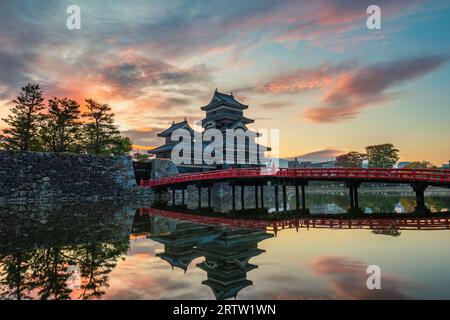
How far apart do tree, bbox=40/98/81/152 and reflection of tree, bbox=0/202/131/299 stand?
21.2 m

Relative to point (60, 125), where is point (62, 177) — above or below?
below

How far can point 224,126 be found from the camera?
4016 cm

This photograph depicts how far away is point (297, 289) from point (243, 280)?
0.97 metres

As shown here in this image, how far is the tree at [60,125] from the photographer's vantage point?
2916cm

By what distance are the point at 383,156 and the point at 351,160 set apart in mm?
7721

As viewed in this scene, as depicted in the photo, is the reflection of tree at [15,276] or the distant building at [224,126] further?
the distant building at [224,126]

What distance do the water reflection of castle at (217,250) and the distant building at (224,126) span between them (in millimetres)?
27612

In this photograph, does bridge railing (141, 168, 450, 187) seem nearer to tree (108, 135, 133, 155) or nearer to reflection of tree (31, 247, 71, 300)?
tree (108, 135, 133, 155)

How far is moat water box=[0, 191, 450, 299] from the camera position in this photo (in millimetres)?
4504

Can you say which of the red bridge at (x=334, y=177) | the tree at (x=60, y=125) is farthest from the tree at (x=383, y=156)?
the tree at (x=60, y=125)
